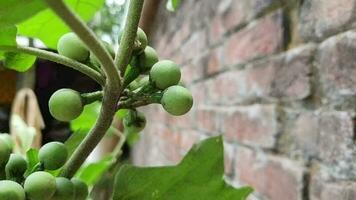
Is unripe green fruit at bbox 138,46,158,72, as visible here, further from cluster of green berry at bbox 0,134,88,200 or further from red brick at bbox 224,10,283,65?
red brick at bbox 224,10,283,65

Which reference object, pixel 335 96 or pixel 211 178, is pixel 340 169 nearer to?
pixel 335 96

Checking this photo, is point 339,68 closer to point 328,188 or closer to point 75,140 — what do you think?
point 328,188

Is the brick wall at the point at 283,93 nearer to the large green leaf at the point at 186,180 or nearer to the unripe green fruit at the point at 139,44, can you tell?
the large green leaf at the point at 186,180

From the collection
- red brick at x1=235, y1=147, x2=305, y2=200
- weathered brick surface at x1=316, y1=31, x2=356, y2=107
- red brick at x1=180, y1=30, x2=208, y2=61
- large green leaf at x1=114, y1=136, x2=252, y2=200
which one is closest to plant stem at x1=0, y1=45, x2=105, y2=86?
large green leaf at x1=114, y1=136, x2=252, y2=200

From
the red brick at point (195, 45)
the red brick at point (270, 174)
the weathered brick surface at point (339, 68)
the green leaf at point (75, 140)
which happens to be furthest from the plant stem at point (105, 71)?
the red brick at point (195, 45)

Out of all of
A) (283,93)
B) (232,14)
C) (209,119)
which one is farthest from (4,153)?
(209,119)

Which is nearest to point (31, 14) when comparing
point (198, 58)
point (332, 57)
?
point (332, 57)
